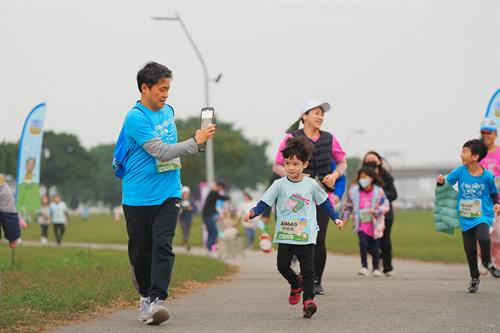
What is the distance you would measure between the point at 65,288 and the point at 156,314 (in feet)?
12.1

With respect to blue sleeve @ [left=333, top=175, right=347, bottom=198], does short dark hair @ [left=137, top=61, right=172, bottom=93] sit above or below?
above

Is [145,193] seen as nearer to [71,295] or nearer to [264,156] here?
[71,295]

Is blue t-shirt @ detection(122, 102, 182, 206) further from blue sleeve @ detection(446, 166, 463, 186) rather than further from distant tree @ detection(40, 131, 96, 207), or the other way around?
distant tree @ detection(40, 131, 96, 207)

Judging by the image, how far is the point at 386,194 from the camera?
15.6m

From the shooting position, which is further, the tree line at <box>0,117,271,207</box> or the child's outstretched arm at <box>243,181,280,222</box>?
the tree line at <box>0,117,271,207</box>

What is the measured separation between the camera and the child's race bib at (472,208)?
11.5 meters

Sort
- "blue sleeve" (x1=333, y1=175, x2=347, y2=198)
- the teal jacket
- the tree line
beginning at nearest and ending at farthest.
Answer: "blue sleeve" (x1=333, y1=175, x2=347, y2=198) → the teal jacket → the tree line

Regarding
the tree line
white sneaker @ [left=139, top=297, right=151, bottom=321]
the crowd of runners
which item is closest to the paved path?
white sneaker @ [left=139, top=297, right=151, bottom=321]

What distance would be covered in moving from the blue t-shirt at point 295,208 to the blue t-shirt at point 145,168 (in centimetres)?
104

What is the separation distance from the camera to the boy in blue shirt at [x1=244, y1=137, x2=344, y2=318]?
8.90 meters

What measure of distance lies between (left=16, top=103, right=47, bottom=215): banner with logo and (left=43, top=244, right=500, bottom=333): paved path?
10.7 meters

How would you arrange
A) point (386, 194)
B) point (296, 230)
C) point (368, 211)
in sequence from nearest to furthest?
point (296, 230) → point (368, 211) → point (386, 194)

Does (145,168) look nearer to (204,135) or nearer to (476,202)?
(204,135)

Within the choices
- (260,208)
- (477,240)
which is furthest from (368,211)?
(260,208)
